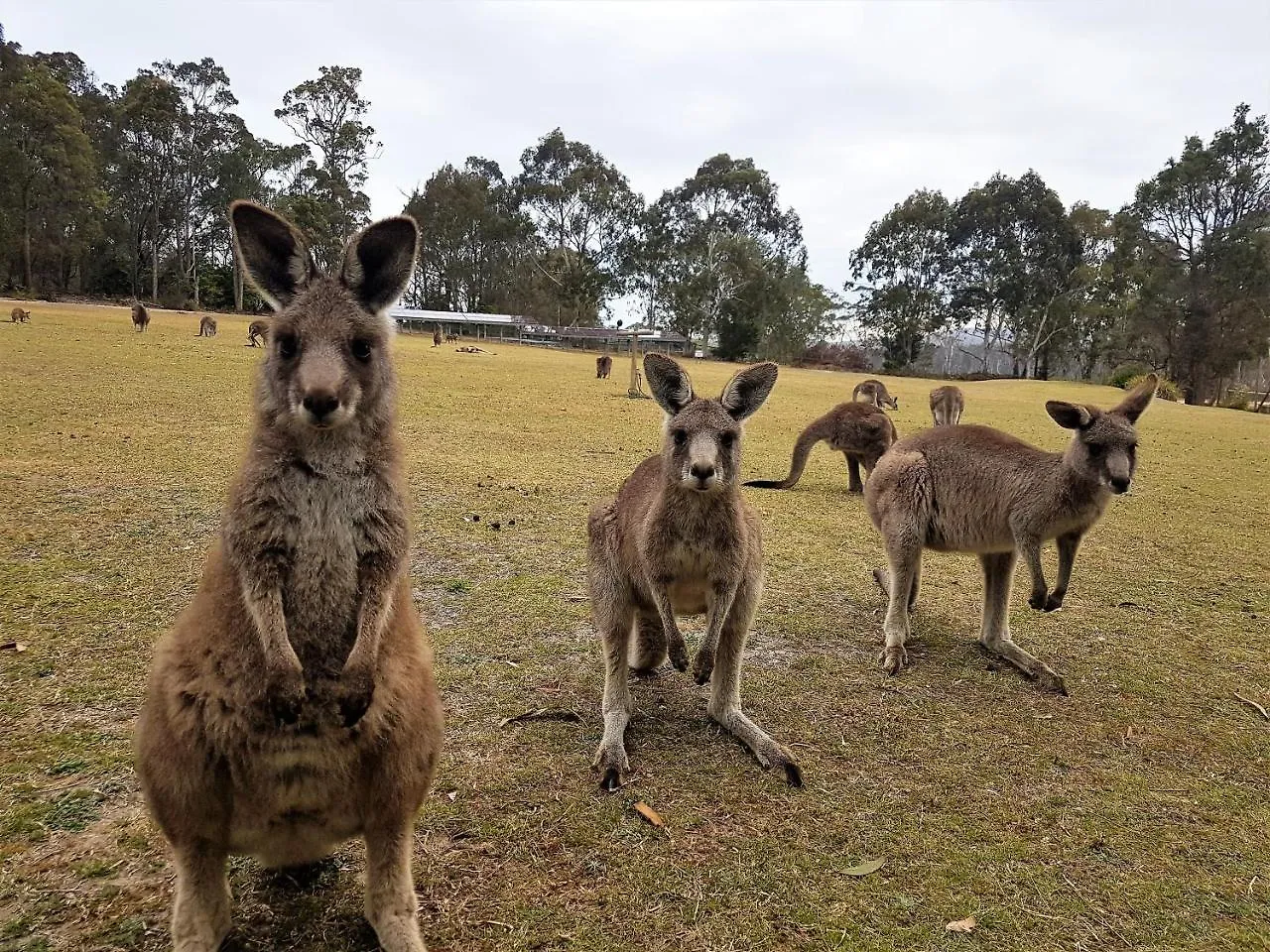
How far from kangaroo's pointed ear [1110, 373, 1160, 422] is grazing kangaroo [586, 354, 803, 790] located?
6.47ft

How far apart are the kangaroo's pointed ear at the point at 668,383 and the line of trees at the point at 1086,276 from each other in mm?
35679

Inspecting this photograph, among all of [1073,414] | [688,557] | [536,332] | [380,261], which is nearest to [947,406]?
[1073,414]

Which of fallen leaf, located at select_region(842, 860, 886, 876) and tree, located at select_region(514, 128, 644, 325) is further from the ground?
tree, located at select_region(514, 128, 644, 325)

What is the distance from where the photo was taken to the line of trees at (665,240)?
3444 cm

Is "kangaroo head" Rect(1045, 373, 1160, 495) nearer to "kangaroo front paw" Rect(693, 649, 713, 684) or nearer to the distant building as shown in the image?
"kangaroo front paw" Rect(693, 649, 713, 684)

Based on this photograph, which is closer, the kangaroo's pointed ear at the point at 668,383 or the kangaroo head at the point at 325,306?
the kangaroo head at the point at 325,306

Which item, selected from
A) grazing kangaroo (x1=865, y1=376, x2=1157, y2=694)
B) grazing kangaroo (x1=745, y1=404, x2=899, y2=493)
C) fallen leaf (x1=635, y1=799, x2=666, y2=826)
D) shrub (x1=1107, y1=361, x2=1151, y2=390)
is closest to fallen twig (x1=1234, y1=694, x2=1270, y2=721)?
grazing kangaroo (x1=865, y1=376, x2=1157, y2=694)

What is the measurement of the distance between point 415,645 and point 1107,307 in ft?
149

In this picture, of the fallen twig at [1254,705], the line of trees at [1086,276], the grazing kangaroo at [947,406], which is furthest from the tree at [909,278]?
the fallen twig at [1254,705]

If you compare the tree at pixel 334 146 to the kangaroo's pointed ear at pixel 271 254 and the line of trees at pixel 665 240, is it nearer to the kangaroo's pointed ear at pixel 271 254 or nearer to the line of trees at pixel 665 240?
the line of trees at pixel 665 240

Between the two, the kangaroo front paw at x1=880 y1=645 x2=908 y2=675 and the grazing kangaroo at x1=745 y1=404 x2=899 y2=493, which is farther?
the grazing kangaroo at x1=745 y1=404 x2=899 y2=493

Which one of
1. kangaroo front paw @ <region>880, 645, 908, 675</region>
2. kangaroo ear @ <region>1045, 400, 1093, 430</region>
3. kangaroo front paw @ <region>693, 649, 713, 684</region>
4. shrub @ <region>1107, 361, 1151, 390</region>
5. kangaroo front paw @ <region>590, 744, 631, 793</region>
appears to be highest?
shrub @ <region>1107, 361, 1151, 390</region>

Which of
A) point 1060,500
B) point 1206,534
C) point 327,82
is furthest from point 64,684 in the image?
point 327,82

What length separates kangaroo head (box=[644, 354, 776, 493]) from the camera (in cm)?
269
